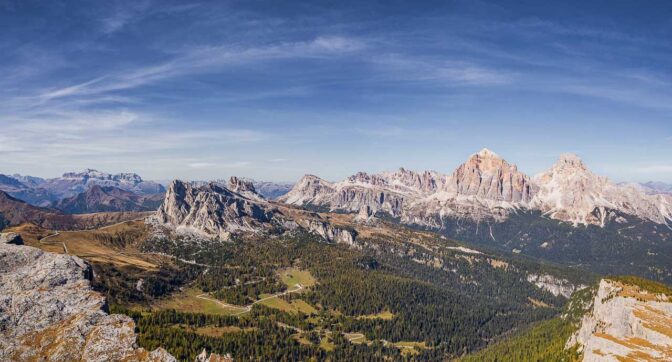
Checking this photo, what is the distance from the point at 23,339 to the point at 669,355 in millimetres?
184742

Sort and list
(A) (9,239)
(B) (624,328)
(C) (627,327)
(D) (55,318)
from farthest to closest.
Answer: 1. (A) (9,239)
2. (B) (624,328)
3. (C) (627,327)
4. (D) (55,318)

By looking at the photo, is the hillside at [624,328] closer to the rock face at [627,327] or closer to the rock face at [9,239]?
the rock face at [627,327]

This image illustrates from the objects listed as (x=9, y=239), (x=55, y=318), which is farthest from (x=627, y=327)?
(x=9, y=239)

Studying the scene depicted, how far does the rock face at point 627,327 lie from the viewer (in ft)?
438

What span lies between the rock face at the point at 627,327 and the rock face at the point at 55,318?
13293 cm

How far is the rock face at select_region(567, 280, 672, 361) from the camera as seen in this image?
5256 inches

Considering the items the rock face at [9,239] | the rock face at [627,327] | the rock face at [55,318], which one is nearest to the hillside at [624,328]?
the rock face at [627,327]

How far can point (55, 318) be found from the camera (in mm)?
137375

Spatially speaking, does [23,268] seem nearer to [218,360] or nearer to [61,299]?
[61,299]

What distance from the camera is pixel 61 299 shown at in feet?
470

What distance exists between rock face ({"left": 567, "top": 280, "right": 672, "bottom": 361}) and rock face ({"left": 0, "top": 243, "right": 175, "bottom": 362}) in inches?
5234

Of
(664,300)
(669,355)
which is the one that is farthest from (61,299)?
(664,300)

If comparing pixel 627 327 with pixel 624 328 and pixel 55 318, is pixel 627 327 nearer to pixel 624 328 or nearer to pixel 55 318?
pixel 624 328

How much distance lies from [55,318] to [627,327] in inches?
7323
